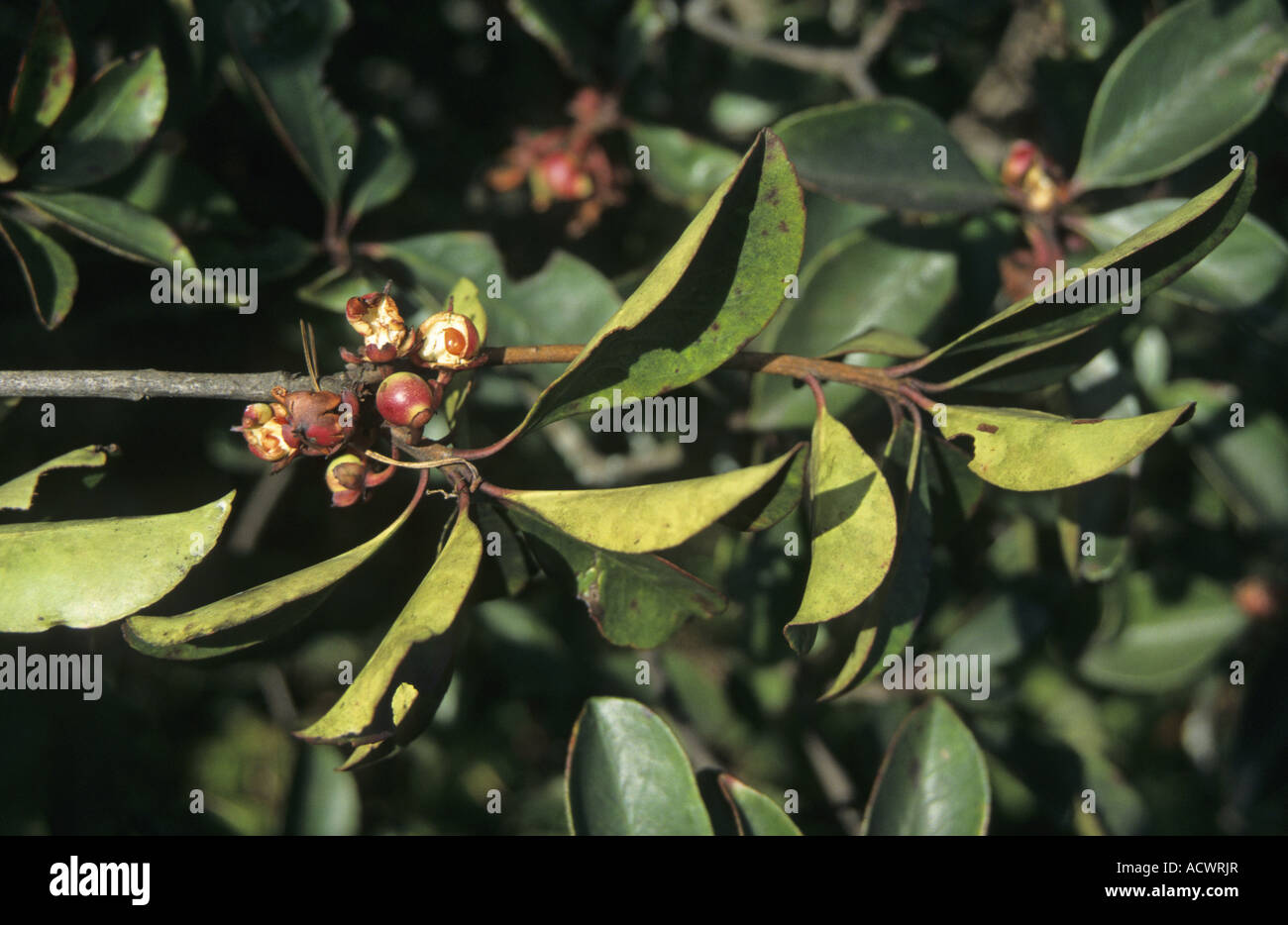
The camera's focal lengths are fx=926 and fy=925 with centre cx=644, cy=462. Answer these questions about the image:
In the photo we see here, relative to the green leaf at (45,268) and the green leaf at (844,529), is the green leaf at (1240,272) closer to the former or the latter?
the green leaf at (844,529)

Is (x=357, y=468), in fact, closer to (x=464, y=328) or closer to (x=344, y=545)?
(x=464, y=328)

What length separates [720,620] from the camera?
2.48m

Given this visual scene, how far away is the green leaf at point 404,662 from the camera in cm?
71

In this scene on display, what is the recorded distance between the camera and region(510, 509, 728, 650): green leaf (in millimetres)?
912

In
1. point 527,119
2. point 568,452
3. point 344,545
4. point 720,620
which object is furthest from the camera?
point 720,620

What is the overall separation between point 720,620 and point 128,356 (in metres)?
1.56

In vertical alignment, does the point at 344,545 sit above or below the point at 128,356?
below

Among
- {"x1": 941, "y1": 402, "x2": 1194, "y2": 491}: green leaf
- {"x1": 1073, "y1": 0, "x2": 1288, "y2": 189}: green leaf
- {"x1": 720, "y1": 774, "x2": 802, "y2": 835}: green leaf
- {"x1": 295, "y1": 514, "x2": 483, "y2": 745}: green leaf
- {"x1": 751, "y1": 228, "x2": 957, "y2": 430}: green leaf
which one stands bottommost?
{"x1": 720, "y1": 774, "x2": 802, "y2": 835}: green leaf

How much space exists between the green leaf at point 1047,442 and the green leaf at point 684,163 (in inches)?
32.9

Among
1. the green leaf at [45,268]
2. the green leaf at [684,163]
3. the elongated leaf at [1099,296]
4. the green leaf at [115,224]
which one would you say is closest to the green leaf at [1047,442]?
the elongated leaf at [1099,296]

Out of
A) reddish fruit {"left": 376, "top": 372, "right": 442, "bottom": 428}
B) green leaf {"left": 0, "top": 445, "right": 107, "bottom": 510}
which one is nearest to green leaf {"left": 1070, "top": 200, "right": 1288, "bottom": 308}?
reddish fruit {"left": 376, "top": 372, "right": 442, "bottom": 428}

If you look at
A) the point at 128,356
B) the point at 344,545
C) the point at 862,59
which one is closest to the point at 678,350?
the point at 344,545

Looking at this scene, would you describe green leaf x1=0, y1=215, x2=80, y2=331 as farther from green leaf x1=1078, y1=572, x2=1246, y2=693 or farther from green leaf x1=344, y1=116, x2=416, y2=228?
green leaf x1=1078, y1=572, x2=1246, y2=693

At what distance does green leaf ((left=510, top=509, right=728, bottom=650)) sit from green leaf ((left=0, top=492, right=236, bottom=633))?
304 millimetres
